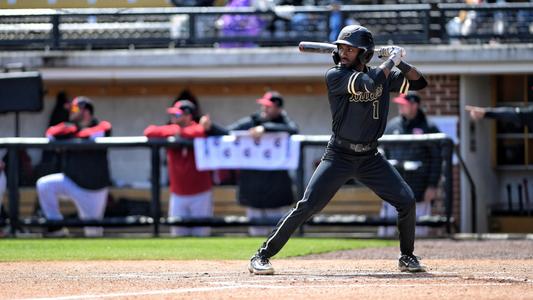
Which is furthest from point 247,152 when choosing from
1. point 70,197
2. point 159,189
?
point 70,197

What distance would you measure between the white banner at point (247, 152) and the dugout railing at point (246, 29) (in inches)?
102

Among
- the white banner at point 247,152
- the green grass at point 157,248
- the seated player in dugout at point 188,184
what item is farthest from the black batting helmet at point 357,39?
the seated player in dugout at point 188,184

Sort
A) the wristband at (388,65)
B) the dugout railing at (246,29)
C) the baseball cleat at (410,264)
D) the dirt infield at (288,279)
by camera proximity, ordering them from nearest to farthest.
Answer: the dirt infield at (288,279)
the wristband at (388,65)
the baseball cleat at (410,264)
the dugout railing at (246,29)

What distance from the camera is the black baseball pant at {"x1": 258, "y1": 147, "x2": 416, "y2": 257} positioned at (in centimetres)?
934

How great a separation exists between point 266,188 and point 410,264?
239 inches

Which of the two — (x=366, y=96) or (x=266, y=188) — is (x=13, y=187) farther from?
(x=366, y=96)

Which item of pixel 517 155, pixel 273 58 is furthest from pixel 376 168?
pixel 517 155

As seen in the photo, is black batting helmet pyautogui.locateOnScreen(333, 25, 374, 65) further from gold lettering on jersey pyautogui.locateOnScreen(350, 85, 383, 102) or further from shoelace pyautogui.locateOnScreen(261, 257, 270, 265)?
shoelace pyautogui.locateOnScreen(261, 257, 270, 265)

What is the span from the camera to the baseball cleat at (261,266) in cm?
937

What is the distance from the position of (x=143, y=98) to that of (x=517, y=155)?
597cm

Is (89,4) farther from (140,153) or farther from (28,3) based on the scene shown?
(140,153)

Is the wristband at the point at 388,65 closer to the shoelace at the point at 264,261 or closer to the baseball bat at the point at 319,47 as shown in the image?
the baseball bat at the point at 319,47

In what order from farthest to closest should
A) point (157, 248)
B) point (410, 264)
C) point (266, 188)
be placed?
point (266, 188) < point (157, 248) < point (410, 264)

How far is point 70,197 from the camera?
621 inches
